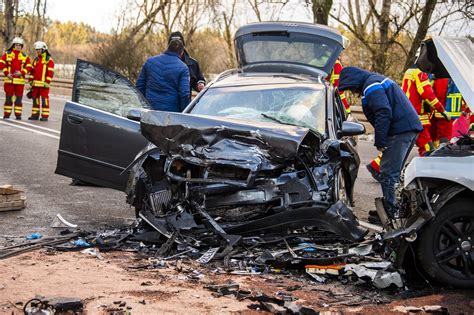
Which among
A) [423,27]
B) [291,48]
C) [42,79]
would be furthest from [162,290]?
[423,27]

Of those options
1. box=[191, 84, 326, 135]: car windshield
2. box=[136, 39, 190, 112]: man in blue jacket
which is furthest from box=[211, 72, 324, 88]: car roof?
box=[136, 39, 190, 112]: man in blue jacket

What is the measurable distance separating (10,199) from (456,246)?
485 cm

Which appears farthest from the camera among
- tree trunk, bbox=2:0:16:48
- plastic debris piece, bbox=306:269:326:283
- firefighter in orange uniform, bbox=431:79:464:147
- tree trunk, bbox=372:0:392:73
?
tree trunk, bbox=2:0:16:48

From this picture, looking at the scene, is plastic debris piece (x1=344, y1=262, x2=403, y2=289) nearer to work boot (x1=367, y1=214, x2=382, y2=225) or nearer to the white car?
the white car

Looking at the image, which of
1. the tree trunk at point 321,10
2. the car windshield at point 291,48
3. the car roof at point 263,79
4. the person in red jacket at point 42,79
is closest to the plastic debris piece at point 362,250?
the car roof at point 263,79

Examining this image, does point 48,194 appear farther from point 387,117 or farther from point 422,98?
point 422,98

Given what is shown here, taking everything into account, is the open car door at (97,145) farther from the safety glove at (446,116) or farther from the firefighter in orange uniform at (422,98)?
the safety glove at (446,116)

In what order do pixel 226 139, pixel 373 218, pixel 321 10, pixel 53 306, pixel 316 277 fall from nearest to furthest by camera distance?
pixel 53 306 < pixel 316 277 < pixel 226 139 < pixel 373 218 < pixel 321 10

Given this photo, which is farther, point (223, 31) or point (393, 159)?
point (223, 31)

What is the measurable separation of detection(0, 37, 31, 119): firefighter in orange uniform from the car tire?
15.7 metres

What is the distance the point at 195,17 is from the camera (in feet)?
116

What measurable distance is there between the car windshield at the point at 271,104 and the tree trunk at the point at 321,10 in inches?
585

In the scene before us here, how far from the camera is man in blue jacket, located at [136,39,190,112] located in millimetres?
9648

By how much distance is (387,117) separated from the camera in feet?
26.2
